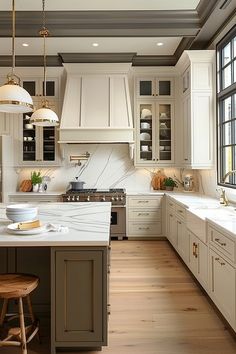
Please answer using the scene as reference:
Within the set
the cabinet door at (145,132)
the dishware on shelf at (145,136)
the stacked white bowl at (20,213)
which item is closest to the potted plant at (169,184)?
the cabinet door at (145,132)

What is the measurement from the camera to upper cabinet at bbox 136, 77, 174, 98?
18.7ft

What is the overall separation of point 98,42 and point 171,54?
Result: 1349mm

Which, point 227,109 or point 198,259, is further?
point 227,109

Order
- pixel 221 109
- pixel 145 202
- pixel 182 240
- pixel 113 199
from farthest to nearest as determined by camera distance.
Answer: pixel 145 202
pixel 113 199
pixel 221 109
pixel 182 240

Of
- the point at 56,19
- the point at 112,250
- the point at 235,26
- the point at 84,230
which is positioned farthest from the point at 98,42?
the point at 84,230

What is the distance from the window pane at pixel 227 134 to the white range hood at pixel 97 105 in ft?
5.12

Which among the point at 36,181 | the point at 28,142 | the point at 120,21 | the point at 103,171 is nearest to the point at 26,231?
the point at 120,21

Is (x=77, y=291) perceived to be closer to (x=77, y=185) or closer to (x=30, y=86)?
(x=77, y=185)

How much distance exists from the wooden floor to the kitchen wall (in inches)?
77.2

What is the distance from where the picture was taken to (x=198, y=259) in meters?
3.35

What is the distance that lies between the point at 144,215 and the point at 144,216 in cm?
2

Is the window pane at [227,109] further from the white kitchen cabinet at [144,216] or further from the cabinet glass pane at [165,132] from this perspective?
Result: the white kitchen cabinet at [144,216]

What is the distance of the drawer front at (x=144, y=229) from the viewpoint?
218 inches

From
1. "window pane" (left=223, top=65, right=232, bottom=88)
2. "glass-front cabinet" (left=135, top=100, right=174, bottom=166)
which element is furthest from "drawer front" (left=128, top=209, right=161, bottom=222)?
"window pane" (left=223, top=65, right=232, bottom=88)
